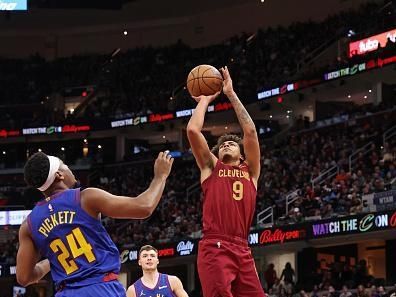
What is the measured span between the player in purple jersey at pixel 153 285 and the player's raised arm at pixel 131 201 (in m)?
4.94

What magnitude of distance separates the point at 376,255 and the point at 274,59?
527 inches

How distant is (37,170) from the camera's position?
6.27 meters

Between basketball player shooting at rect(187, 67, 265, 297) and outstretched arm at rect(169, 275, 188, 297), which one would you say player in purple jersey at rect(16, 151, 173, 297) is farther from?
outstretched arm at rect(169, 275, 188, 297)

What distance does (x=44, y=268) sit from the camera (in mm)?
6660

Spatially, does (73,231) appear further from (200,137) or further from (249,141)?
(249,141)

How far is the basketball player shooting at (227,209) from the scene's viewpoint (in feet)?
27.8

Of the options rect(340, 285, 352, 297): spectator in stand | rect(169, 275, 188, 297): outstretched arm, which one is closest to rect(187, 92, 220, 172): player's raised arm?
rect(169, 275, 188, 297): outstretched arm

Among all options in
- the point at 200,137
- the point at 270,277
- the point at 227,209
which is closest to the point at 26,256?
the point at 227,209

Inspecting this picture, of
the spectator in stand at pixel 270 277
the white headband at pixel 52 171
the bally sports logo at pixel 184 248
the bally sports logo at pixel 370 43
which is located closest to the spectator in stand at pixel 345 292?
the spectator in stand at pixel 270 277

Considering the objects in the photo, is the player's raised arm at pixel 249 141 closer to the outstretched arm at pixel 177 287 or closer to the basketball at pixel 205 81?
the basketball at pixel 205 81

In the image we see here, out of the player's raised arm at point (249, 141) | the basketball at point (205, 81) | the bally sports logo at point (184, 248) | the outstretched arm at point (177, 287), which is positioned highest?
the basketball at point (205, 81)

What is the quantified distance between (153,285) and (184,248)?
22.5 metres

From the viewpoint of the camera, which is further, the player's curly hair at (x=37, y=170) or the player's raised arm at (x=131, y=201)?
the player's curly hair at (x=37, y=170)

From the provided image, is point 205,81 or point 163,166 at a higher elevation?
point 205,81
